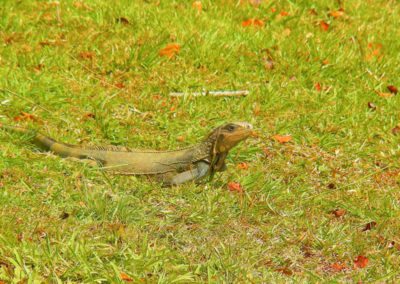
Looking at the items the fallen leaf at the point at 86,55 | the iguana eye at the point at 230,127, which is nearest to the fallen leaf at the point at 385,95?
the iguana eye at the point at 230,127

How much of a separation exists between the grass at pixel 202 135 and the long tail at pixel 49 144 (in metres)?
0.09

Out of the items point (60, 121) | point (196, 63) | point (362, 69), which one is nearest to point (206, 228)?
point (60, 121)

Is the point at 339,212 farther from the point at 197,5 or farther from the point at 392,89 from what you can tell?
the point at 197,5

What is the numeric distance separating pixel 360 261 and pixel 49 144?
212cm

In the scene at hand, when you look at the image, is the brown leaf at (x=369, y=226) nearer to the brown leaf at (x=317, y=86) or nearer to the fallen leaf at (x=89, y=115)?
the brown leaf at (x=317, y=86)

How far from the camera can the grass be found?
437cm

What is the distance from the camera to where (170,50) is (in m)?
6.91

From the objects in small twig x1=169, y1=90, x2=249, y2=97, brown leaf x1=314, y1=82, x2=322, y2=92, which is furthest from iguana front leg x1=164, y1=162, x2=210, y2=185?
brown leaf x1=314, y1=82, x2=322, y2=92

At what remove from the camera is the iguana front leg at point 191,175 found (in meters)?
5.15

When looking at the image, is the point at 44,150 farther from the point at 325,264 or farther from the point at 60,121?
the point at 325,264

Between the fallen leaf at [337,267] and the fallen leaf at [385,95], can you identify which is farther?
the fallen leaf at [385,95]

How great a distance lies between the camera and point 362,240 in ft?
15.6

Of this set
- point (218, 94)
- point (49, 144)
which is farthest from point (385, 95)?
point (49, 144)

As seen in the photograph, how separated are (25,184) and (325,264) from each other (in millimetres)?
1806
